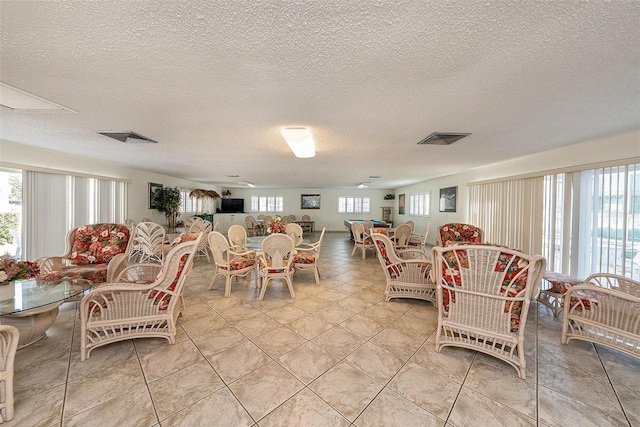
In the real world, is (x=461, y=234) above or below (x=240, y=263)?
above

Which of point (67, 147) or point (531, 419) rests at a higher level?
point (67, 147)

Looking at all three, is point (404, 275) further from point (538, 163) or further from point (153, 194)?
point (153, 194)

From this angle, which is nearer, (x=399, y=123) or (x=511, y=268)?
(x=511, y=268)

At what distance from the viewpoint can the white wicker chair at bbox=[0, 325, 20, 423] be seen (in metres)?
1.27

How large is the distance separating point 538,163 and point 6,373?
6.42 metres

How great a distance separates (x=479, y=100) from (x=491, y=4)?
1108 millimetres

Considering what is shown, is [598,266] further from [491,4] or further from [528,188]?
[491,4]

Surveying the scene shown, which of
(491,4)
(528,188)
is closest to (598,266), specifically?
(528,188)

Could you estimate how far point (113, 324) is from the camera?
187cm

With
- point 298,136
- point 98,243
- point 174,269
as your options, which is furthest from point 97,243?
point 298,136

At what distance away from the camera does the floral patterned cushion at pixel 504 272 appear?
1.67 m

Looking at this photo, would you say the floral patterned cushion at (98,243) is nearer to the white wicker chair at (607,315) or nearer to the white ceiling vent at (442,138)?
the white ceiling vent at (442,138)

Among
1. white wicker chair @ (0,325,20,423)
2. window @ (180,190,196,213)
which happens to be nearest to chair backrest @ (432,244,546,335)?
white wicker chair @ (0,325,20,423)

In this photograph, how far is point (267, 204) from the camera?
38.8 feet
